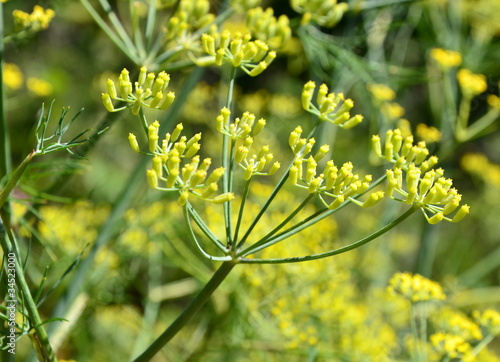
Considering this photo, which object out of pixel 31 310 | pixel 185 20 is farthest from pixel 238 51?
pixel 31 310

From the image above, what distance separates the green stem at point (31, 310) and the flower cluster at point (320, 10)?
87 cm

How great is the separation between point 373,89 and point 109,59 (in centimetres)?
264

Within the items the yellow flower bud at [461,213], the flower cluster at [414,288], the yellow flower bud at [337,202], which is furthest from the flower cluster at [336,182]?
the flower cluster at [414,288]

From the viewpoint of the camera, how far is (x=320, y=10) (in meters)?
1.46

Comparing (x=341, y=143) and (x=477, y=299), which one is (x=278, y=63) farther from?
(x=477, y=299)

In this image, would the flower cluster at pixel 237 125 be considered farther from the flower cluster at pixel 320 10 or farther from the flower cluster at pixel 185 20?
the flower cluster at pixel 320 10

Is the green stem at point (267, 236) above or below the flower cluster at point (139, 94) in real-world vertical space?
below

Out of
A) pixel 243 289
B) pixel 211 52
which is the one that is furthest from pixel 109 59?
pixel 211 52

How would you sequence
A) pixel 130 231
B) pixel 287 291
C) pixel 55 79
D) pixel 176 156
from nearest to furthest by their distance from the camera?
pixel 176 156, pixel 287 291, pixel 130 231, pixel 55 79

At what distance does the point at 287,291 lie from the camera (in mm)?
1631

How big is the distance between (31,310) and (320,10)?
3.08ft

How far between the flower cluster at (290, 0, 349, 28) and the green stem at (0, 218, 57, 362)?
870 mm

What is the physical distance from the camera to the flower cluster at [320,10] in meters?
1.45

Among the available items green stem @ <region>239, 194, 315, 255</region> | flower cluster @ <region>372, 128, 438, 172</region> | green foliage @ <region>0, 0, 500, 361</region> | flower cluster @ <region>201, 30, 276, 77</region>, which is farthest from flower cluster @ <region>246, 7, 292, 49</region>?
green stem @ <region>239, 194, 315, 255</region>
